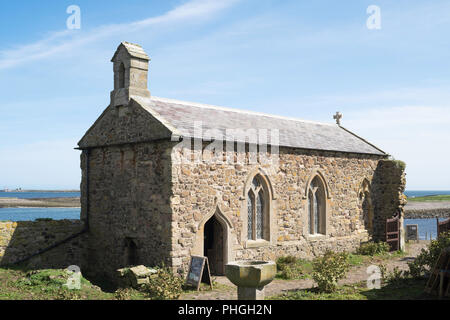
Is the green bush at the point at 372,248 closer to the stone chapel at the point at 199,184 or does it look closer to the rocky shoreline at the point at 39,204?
the stone chapel at the point at 199,184

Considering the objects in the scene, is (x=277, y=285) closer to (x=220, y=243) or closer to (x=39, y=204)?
(x=220, y=243)

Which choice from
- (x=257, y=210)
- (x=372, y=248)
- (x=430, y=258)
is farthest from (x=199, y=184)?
(x=372, y=248)

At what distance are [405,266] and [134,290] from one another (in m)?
11.3

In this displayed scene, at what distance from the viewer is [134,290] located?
1299 centimetres

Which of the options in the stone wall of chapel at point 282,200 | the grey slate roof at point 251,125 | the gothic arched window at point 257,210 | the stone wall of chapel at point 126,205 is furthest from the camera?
the gothic arched window at point 257,210

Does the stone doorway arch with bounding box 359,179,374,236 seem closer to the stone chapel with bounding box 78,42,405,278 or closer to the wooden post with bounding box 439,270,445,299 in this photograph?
the stone chapel with bounding box 78,42,405,278

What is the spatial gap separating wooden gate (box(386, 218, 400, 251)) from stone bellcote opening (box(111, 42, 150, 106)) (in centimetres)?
1397

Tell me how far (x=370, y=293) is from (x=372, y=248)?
8320mm

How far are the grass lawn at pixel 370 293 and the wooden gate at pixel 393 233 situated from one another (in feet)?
26.2

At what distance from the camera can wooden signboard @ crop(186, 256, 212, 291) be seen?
13156 millimetres

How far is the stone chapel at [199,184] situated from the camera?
561 inches

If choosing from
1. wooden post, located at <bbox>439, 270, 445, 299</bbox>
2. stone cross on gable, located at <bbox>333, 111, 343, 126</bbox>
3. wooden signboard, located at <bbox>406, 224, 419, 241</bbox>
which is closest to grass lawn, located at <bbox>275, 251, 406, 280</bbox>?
wooden post, located at <bbox>439, 270, 445, 299</bbox>

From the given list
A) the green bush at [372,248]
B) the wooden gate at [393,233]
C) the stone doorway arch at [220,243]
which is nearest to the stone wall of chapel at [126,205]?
the stone doorway arch at [220,243]
